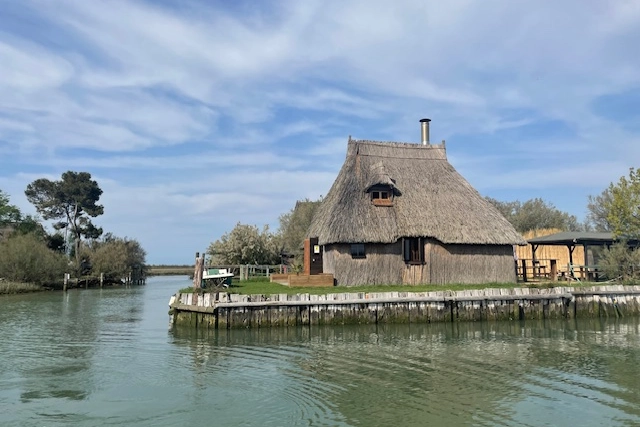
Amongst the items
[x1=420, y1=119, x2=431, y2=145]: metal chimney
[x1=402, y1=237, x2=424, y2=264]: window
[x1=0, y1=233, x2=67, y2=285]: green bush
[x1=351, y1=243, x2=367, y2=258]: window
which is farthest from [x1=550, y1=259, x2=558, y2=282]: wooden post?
[x1=0, y1=233, x2=67, y2=285]: green bush

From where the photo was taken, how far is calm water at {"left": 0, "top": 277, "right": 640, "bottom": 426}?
983 centimetres

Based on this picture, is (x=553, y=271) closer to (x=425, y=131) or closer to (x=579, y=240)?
(x=579, y=240)

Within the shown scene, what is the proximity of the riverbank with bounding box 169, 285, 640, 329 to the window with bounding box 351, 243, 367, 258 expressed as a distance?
4.74 meters

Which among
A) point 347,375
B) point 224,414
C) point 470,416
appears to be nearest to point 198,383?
point 224,414

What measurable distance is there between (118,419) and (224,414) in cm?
197

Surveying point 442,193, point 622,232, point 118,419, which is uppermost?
point 442,193

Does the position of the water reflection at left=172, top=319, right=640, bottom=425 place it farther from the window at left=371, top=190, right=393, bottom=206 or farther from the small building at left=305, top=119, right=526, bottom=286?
the window at left=371, top=190, right=393, bottom=206

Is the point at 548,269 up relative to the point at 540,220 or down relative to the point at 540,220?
down

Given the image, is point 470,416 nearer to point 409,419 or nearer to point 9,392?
point 409,419

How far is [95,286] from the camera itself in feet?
198

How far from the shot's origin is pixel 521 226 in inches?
2325

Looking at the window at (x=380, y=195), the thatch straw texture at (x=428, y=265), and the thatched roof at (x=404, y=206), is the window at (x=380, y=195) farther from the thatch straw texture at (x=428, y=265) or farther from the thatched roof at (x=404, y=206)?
the thatch straw texture at (x=428, y=265)

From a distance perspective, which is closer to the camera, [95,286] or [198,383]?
[198,383]

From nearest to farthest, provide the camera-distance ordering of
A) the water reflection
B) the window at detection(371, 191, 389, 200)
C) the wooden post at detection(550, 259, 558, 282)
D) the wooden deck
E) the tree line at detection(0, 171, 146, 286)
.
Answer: the water reflection
the wooden deck
the window at detection(371, 191, 389, 200)
the wooden post at detection(550, 259, 558, 282)
the tree line at detection(0, 171, 146, 286)
